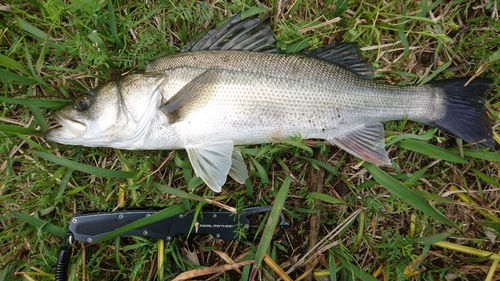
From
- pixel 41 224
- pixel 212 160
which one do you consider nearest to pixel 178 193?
pixel 212 160

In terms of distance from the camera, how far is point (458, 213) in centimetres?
274

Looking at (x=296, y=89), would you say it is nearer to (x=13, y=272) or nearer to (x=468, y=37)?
(x=468, y=37)

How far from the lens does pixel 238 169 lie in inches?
98.0

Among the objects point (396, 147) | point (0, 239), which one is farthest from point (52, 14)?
point (396, 147)

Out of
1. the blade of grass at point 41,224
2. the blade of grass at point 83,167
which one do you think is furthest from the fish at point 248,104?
the blade of grass at point 41,224

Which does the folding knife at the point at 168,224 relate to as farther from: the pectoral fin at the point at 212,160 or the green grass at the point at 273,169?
the pectoral fin at the point at 212,160

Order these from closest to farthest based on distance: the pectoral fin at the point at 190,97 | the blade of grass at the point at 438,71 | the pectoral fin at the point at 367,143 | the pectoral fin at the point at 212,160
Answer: the pectoral fin at the point at 190,97 < the pectoral fin at the point at 212,160 < the pectoral fin at the point at 367,143 < the blade of grass at the point at 438,71

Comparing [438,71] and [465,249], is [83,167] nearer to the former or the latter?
[438,71]

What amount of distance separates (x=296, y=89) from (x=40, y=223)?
215 cm

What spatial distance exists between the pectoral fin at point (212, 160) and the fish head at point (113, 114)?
39 cm

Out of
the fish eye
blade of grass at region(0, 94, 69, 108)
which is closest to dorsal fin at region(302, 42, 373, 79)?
the fish eye

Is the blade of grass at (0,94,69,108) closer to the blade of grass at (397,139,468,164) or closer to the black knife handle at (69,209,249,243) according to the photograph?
the black knife handle at (69,209,249,243)

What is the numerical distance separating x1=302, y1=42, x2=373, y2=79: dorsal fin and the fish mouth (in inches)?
66.5

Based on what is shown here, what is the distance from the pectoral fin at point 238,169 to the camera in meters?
2.47
